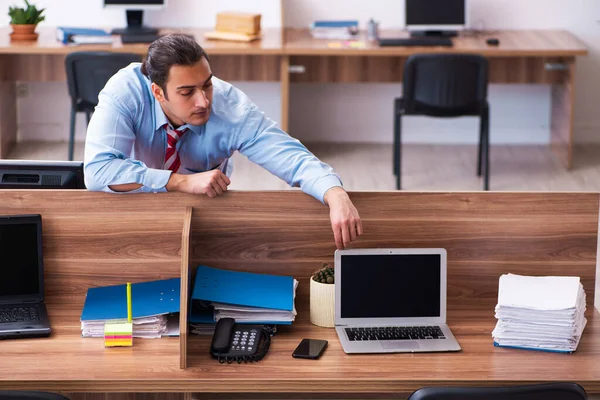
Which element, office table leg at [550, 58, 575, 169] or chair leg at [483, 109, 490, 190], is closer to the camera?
chair leg at [483, 109, 490, 190]

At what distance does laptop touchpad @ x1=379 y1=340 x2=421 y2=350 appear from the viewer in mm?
2234

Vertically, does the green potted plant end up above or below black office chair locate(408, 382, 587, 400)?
above

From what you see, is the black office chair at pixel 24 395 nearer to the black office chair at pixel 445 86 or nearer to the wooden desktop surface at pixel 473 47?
the black office chair at pixel 445 86

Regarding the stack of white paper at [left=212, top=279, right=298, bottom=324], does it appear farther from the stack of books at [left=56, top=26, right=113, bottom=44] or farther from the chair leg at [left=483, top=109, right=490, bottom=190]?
the stack of books at [left=56, top=26, right=113, bottom=44]

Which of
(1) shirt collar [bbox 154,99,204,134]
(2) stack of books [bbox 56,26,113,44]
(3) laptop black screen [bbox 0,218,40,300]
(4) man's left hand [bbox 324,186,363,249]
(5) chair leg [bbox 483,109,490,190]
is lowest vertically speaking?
(5) chair leg [bbox 483,109,490,190]

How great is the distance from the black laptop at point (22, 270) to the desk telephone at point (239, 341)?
17.0 inches

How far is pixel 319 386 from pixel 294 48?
3635 millimetres

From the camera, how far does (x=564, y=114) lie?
19.4 ft

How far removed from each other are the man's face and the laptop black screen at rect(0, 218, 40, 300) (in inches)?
19.1

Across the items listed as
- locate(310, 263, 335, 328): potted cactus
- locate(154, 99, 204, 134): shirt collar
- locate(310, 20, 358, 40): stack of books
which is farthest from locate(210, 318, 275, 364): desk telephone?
locate(310, 20, 358, 40): stack of books

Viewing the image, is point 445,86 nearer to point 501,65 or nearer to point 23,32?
point 501,65

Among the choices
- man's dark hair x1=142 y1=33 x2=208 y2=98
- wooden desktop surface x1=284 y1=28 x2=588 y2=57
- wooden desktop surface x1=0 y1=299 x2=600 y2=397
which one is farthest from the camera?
wooden desktop surface x1=284 y1=28 x2=588 y2=57

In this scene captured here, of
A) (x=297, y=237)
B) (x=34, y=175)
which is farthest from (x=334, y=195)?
(x=34, y=175)

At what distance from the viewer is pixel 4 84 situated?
5895mm
